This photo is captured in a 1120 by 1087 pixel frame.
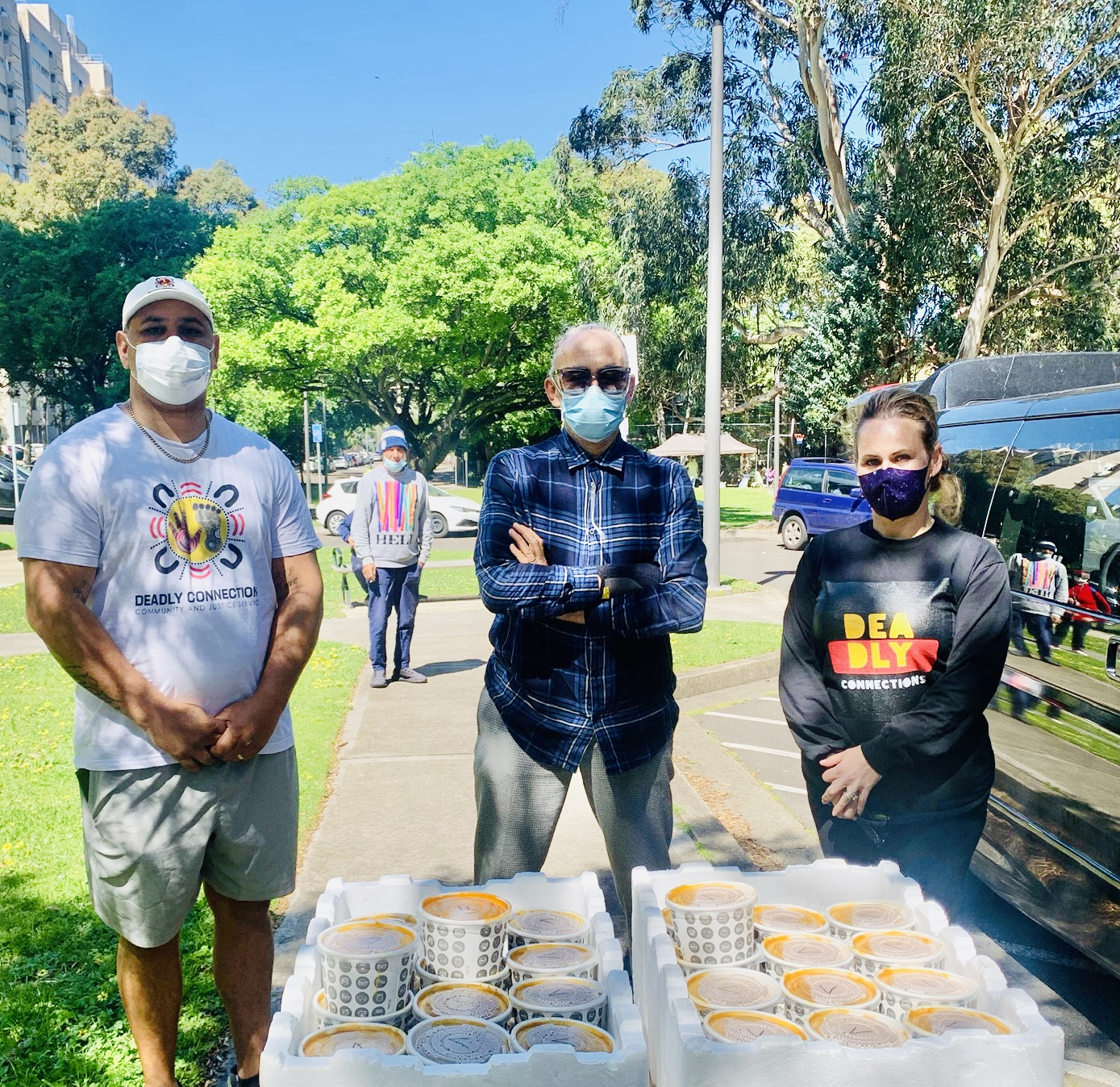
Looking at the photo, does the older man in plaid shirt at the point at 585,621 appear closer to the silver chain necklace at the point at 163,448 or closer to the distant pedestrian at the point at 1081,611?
the silver chain necklace at the point at 163,448

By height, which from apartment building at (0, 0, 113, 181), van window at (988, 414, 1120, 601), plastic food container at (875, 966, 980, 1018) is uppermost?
apartment building at (0, 0, 113, 181)

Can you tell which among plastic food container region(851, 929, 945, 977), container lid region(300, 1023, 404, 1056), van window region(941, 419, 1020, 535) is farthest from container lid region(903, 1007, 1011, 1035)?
van window region(941, 419, 1020, 535)

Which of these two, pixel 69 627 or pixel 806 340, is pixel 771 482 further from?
pixel 69 627

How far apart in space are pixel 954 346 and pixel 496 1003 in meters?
22.9

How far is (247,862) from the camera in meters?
2.77

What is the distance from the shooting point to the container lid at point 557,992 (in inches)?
67.9

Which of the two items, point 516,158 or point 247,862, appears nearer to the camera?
point 247,862

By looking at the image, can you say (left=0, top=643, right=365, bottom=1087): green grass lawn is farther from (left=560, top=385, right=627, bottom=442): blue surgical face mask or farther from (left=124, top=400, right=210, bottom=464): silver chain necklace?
(left=560, top=385, right=627, bottom=442): blue surgical face mask

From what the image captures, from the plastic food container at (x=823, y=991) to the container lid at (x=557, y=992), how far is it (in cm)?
32

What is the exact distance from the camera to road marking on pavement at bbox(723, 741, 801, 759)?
7.14 m

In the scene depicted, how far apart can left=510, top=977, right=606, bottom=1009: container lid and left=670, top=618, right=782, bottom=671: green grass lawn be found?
7.19 metres

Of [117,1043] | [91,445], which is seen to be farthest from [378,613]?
[91,445]

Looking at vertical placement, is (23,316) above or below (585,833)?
above

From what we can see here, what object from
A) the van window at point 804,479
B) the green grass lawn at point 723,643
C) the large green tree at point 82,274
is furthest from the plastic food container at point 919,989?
the large green tree at point 82,274
